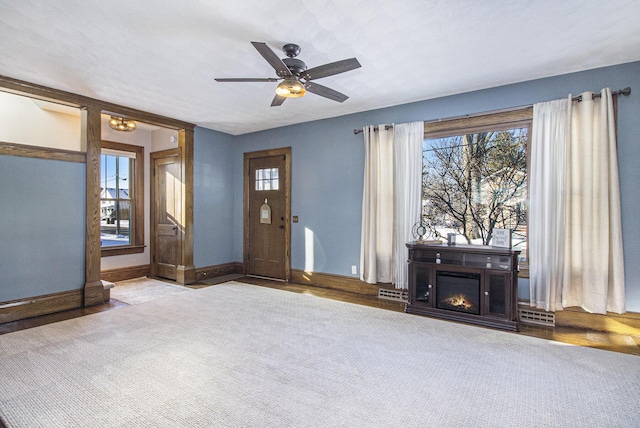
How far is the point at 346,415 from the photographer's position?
200 cm

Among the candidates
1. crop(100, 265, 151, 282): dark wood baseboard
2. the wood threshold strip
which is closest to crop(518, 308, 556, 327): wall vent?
the wood threshold strip

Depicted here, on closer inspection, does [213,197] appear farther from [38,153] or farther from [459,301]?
[459,301]

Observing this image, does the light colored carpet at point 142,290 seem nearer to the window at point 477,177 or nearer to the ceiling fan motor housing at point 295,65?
the ceiling fan motor housing at point 295,65

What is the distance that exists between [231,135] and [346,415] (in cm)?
561

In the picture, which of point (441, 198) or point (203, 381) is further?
point (441, 198)

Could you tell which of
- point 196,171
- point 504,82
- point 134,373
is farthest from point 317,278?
point 504,82

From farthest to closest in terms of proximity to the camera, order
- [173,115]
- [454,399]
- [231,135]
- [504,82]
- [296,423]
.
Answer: [231,135] < [173,115] < [504,82] < [454,399] < [296,423]

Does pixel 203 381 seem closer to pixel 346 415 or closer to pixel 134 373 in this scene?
pixel 134 373

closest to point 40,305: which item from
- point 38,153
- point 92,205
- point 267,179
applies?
point 92,205

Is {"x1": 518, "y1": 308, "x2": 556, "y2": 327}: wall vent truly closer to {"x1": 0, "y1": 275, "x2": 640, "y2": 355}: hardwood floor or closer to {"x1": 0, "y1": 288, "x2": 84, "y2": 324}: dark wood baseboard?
{"x1": 0, "y1": 275, "x2": 640, "y2": 355}: hardwood floor

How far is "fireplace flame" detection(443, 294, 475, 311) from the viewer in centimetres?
375

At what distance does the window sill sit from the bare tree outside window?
16.5ft

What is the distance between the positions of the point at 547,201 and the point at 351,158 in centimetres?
257

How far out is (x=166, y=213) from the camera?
6.04 m
